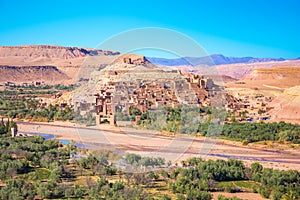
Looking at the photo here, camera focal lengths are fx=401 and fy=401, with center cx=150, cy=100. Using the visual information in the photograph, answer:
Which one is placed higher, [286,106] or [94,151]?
[286,106]

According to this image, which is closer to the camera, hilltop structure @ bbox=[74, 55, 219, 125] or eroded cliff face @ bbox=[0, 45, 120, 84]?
hilltop structure @ bbox=[74, 55, 219, 125]

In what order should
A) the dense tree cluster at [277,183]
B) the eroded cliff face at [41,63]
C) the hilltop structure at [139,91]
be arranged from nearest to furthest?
the dense tree cluster at [277,183]
the hilltop structure at [139,91]
the eroded cliff face at [41,63]

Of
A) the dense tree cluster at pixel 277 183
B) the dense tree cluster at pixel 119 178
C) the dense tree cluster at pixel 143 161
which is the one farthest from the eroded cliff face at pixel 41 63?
the dense tree cluster at pixel 277 183

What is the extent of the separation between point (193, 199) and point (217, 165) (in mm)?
4511

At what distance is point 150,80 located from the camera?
132 ft

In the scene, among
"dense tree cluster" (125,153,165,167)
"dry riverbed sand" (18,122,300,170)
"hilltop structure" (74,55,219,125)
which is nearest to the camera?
"dense tree cluster" (125,153,165,167)

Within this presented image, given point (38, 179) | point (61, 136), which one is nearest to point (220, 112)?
point (61, 136)

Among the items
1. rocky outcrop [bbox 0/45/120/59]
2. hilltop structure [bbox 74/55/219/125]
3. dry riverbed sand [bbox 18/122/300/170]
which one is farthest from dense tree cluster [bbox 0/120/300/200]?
rocky outcrop [bbox 0/45/120/59]

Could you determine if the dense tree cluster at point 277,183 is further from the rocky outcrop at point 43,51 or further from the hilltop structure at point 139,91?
the rocky outcrop at point 43,51

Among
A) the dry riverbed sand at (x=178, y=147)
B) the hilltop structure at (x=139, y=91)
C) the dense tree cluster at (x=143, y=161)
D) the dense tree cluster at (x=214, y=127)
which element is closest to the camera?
the dense tree cluster at (x=143, y=161)

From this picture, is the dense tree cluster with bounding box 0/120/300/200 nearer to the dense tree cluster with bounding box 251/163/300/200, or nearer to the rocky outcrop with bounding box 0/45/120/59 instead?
the dense tree cluster with bounding box 251/163/300/200

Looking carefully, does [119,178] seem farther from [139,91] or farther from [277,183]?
[139,91]

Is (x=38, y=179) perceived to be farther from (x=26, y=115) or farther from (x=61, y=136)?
(x=26, y=115)

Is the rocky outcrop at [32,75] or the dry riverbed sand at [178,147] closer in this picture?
the dry riverbed sand at [178,147]
